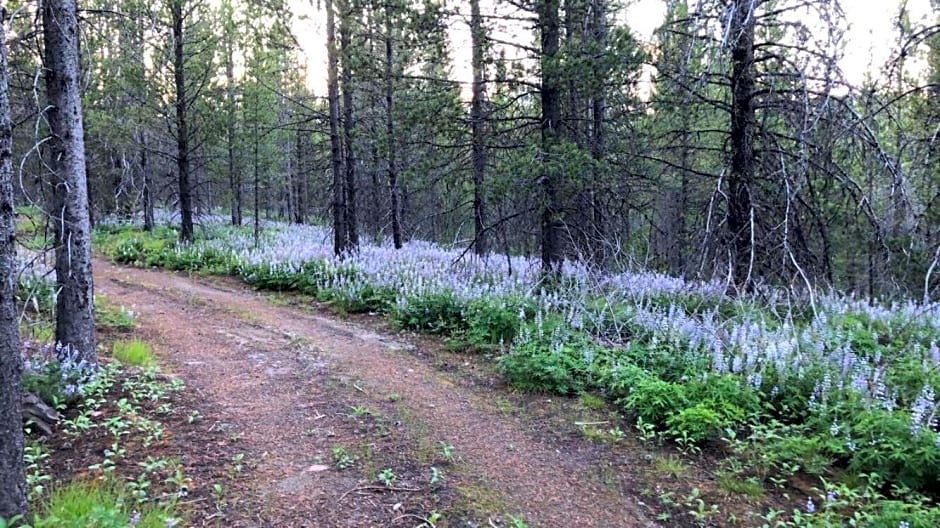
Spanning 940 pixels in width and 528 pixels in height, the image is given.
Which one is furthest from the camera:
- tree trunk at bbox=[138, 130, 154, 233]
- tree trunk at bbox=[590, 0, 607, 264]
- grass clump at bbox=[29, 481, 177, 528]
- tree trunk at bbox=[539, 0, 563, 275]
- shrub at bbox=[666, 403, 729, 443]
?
tree trunk at bbox=[138, 130, 154, 233]

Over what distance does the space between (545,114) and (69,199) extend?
6686mm

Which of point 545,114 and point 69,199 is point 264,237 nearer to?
point 545,114

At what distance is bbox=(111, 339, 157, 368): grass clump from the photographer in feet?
20.6

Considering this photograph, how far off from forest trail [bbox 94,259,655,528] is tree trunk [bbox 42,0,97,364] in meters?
1.14

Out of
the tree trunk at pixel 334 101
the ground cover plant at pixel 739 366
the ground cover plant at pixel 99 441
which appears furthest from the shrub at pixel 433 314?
the tree trunk at pixel 334 101

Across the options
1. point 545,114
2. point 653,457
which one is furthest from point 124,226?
point 653,457

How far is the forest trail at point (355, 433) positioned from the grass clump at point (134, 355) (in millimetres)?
271

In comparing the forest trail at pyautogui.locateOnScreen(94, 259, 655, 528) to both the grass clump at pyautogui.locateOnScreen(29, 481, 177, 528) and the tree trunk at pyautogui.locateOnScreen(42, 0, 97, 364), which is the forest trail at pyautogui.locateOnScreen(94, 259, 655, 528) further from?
the tree trunk at pyautogui.locateOnScreen(42, 0, 97, 364)

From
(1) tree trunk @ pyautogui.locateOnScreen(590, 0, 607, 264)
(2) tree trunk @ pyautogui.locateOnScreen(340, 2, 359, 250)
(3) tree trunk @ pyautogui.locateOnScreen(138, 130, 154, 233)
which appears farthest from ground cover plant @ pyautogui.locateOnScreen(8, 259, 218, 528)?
(3) tree trunk @ pyautogui.locateOnScreen(138, 130, 154, 233)

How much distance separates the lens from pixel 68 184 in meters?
5.26

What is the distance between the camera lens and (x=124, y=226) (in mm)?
22047

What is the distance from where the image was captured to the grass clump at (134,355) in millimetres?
6277

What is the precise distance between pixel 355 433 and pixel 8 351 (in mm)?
2595

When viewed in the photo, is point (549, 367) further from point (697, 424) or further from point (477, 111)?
point (477, 111)
